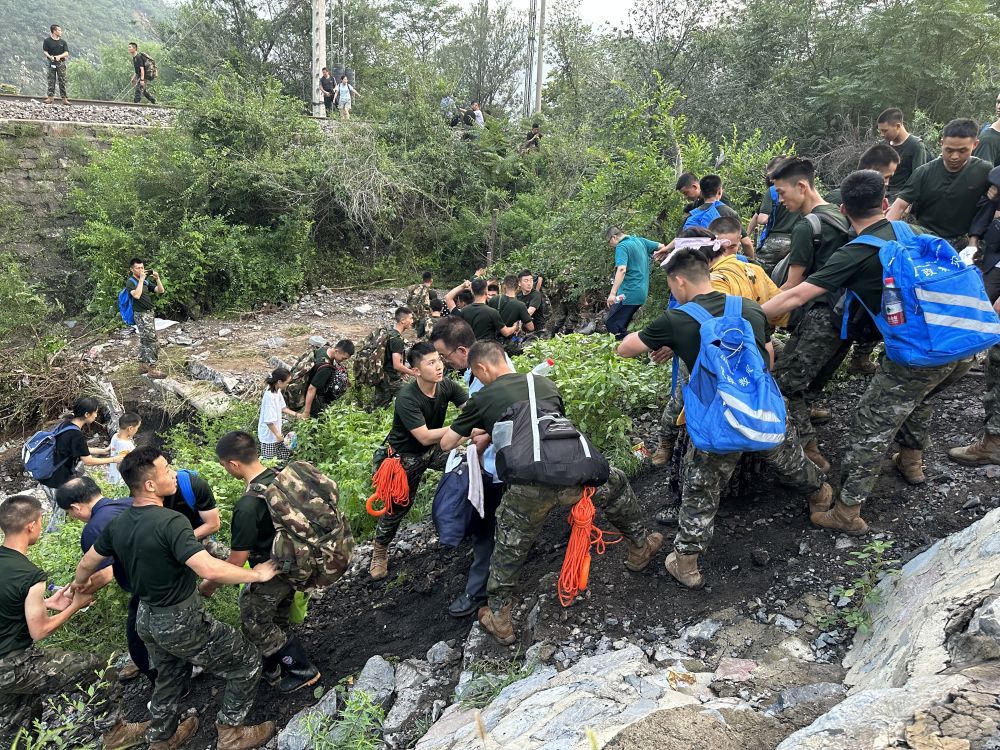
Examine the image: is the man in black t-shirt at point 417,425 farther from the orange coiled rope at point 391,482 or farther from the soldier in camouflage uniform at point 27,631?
the soldier in camouflage uniform at point 27,631

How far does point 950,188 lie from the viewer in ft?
13.5

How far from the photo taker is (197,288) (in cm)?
1242

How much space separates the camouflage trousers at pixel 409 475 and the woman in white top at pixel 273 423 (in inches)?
85.8

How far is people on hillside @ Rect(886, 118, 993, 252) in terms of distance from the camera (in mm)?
3930

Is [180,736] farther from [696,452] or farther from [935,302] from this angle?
[935,302]

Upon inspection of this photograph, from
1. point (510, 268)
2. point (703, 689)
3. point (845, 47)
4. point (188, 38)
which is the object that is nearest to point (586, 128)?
point (510, 268)

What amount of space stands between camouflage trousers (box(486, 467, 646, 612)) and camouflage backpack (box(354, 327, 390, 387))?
13.4ft

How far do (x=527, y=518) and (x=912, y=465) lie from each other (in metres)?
2.47

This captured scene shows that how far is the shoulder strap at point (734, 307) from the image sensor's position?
3.10 meters

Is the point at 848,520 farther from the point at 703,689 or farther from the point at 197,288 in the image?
the point at 197,288

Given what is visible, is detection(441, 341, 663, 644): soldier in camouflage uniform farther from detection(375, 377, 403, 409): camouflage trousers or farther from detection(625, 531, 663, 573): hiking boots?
detection(375, 377, 403, 409): camouflage trousers

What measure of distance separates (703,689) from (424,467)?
2481 millimetres

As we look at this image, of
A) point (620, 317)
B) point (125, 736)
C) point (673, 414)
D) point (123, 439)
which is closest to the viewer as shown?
point (125, 736)

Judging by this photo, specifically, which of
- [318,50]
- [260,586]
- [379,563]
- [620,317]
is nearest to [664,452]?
[379,563]
